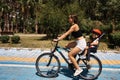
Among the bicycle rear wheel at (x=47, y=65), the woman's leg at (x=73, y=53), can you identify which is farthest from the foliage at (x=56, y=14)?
the woman's leg at (x=73, y=53)

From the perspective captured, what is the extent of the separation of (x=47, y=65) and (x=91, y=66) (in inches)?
52.2

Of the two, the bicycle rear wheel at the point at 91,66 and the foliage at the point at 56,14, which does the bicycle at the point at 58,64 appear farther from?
the foliage at the point at 56,14

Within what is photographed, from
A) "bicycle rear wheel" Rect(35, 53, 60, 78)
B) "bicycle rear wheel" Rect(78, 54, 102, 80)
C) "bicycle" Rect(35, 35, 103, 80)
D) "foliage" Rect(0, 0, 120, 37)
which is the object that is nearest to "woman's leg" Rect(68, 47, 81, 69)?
"bicycle" Rect(35, 35, 103, 80)

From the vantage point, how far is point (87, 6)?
39.1 metres

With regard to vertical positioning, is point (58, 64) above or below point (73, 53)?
below

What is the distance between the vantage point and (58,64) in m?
8.44

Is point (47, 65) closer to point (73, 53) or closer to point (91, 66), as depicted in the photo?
point (73, 53)

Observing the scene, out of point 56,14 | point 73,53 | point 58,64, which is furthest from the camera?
point 56,14

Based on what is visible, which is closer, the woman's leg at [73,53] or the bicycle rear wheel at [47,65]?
the woman's leg at [73,53]

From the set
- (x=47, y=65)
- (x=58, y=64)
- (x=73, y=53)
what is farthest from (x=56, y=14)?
(x=73, y=53)

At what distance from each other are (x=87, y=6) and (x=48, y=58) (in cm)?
3138

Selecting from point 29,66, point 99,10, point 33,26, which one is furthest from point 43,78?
point 33,26

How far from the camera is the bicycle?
8250 mm

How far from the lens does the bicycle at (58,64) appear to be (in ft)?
27.1
